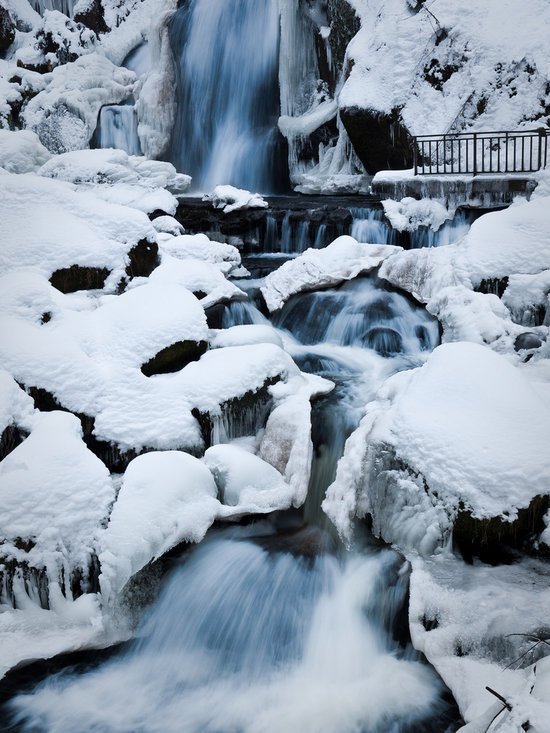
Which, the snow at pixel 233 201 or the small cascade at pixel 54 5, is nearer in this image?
the snow at pixel 233 201

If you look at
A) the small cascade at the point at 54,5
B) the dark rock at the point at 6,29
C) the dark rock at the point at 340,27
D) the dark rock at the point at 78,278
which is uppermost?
the small cascade at the point at 54,5

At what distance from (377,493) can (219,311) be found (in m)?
4.12

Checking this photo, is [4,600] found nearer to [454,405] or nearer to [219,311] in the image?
[454,405]

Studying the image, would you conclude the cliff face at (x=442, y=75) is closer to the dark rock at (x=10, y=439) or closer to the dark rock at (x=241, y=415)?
the dark rock at (x=241, y=415)

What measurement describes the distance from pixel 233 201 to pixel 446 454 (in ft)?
30.1

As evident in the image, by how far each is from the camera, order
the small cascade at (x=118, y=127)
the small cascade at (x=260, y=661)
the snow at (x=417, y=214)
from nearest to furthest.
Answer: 1. the small cascade at (x=260, y=661)
2. the snow at (x=417, y=214)
3. the small cascade at (x=118, y=127)

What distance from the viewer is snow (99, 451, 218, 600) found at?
4.19m

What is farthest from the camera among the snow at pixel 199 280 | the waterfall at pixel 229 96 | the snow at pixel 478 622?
the waterfall at pixel 229 96

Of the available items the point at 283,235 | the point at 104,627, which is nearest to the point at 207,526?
the point at 104,627

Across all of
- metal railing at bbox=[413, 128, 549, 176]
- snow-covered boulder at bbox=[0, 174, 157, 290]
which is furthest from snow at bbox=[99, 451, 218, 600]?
metal railing at bbox=[413, 128, 549, 176]

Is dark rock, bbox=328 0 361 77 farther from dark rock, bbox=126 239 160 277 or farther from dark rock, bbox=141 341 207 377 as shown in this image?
dark rock, bbox=141 341 207 377

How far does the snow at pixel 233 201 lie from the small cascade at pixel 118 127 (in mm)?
8855

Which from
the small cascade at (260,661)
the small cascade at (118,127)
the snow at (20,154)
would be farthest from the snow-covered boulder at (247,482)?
the small cascade at (118,127)

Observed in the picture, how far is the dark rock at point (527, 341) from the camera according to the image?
6.49 m
